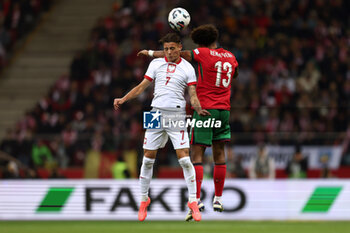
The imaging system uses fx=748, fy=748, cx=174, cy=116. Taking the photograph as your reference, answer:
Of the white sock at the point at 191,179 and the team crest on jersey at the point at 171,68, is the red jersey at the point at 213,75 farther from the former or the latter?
the white sock at the point at 191,179

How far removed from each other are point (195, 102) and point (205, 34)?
1083mm

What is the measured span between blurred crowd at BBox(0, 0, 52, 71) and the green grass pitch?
407 inches

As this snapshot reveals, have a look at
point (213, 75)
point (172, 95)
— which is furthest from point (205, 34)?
point (172, 95)

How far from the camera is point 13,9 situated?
2784 centimetres

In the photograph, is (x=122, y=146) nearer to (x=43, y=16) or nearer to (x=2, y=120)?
(x=2, y=120)

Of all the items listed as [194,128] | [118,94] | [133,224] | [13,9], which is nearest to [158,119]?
[194,128]

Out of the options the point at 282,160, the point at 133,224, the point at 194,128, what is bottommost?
the point at 133,224

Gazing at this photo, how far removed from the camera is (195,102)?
1051cm

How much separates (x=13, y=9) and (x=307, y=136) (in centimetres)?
1317

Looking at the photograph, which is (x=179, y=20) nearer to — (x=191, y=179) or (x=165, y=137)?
(x=165, y=137)

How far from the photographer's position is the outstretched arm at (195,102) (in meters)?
10.5

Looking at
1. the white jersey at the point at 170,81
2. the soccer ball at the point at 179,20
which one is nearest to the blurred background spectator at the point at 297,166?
the white jersey at the point at 170,81

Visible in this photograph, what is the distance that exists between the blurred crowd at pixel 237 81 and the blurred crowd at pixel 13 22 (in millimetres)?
2893

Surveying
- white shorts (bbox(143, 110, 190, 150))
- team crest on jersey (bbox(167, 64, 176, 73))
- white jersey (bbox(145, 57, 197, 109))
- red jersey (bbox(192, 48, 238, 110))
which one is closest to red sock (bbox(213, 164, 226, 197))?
white shorts (bbox(143, 110, 190, 150))
